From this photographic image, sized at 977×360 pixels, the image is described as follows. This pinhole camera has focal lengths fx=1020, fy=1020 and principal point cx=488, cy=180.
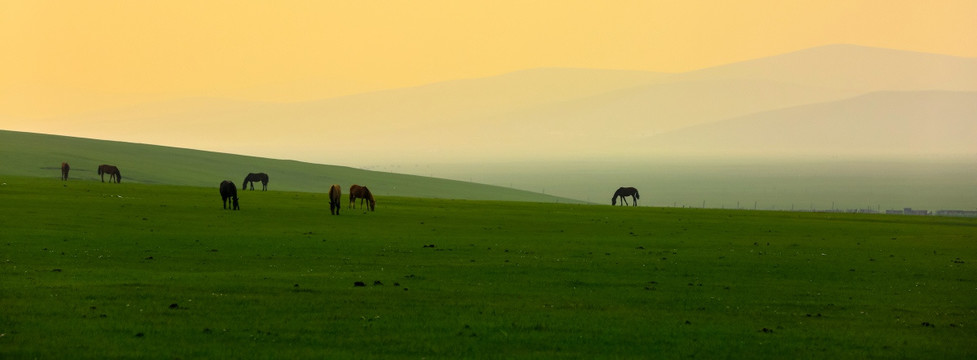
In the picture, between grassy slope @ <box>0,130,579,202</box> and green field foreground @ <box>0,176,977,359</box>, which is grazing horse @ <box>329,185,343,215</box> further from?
grassy slope @ <box>0,130,579,202</box>

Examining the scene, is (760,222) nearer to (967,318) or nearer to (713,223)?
(713,223)

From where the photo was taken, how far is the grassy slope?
113 m

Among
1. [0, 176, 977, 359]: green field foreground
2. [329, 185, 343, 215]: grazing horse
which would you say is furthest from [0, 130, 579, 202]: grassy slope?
[0, 176, 977, 359]: green field foreground

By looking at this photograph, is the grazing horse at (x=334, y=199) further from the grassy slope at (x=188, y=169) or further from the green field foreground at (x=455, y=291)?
the grassy slope at (x=188, y=169)

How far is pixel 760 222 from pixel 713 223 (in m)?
4.10

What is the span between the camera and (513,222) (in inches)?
2030

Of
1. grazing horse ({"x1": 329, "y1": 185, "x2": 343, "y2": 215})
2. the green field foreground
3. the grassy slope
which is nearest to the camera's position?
the green field foreground

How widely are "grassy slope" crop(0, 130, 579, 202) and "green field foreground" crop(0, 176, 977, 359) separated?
71362 mm

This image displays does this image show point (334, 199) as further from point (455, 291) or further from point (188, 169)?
point (188, 169)

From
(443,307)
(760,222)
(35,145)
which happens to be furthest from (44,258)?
(35,145)

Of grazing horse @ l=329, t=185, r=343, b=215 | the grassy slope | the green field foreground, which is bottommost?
the green field foreground

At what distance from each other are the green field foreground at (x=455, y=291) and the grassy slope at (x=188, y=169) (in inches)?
2810

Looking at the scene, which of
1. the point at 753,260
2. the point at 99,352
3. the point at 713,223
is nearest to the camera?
the point at 99,352

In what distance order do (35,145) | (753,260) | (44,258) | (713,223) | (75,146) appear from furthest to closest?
(75,146) < (35,145) < (713,223) < (753,260) < (44,258)
